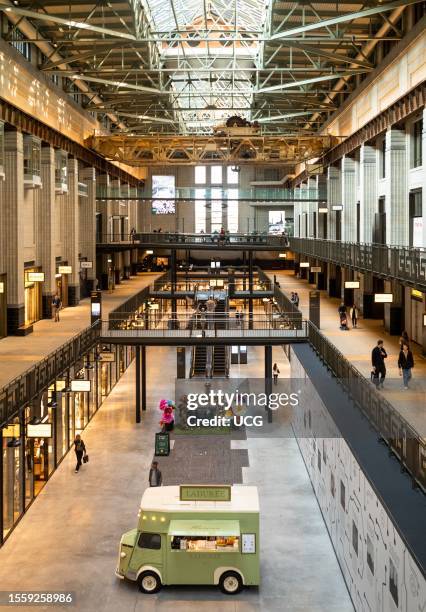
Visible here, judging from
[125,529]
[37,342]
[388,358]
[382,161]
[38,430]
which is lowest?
[125,529]

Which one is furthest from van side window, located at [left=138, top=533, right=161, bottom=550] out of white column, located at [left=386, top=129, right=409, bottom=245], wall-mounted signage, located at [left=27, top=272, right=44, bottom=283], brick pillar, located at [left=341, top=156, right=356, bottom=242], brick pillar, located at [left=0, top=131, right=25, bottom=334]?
brick pillar, located at [left=341, top=156, right=356, bottom=242]

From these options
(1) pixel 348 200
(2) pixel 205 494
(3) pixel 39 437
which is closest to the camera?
(2) pixel 205 494

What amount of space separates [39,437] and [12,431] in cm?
200

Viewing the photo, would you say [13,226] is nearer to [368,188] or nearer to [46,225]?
[46,225]

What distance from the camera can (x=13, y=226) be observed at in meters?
35.4

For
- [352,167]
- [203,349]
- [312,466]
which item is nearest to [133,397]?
[203,349]

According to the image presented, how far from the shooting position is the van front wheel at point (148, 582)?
59.8ft

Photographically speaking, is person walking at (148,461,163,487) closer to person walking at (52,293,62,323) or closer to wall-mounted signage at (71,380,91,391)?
wall-mounted signage at (71,380,91,391)

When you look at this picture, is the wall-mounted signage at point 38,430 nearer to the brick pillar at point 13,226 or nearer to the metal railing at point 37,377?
the metal railing at point 37,377

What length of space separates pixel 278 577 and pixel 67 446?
13.8 metres

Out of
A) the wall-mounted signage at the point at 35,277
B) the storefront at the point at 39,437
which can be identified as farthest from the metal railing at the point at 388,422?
the wall-mounted signage at the point at 35,277

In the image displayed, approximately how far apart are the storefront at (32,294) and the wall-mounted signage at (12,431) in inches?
684

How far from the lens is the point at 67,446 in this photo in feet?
101

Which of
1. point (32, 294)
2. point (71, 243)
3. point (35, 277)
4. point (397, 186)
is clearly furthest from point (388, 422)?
point (71, 243)
